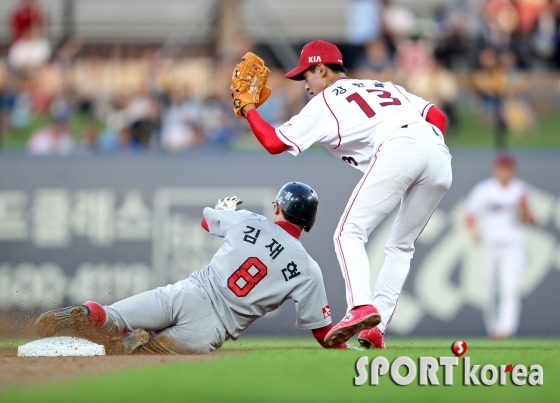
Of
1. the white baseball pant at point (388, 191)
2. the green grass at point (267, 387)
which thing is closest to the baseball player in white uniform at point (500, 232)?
the white baseball pant at point (388, 191)

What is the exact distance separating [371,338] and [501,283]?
7.35 metres

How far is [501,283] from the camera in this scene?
44.2ft

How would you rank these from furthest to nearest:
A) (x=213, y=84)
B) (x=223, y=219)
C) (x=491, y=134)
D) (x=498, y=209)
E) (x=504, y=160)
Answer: (x=213, y=84)
(x=491, y=134)
(x=498, y=209)
(x=504, y=160)
(x=223, y=219)

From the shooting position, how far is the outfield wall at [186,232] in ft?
43.7

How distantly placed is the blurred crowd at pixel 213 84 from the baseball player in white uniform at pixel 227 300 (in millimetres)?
7132

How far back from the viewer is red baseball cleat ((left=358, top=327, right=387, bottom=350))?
6.57m

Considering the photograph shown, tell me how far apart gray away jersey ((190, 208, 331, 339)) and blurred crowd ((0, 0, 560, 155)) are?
7.21m

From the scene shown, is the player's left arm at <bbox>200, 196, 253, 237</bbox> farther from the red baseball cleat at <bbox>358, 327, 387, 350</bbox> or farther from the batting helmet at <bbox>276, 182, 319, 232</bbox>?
the red baseball cleat at <bbox>358, 327, 387, 350</bbox>

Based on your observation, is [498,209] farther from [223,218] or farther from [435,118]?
[223,218]

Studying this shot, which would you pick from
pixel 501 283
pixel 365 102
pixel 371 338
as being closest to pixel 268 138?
pixel 365 102

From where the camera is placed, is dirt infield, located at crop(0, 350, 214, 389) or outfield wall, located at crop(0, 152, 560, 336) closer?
dirt infield, located at crop(0, 350, 214, 389)

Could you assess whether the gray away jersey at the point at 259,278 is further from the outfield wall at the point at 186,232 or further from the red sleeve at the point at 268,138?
the outfield wall at the point at 186,232

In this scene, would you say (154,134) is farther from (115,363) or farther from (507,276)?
(115,363)

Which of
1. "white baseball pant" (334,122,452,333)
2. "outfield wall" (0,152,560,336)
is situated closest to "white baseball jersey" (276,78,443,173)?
"white baseball pant" (334,122,452,333)
